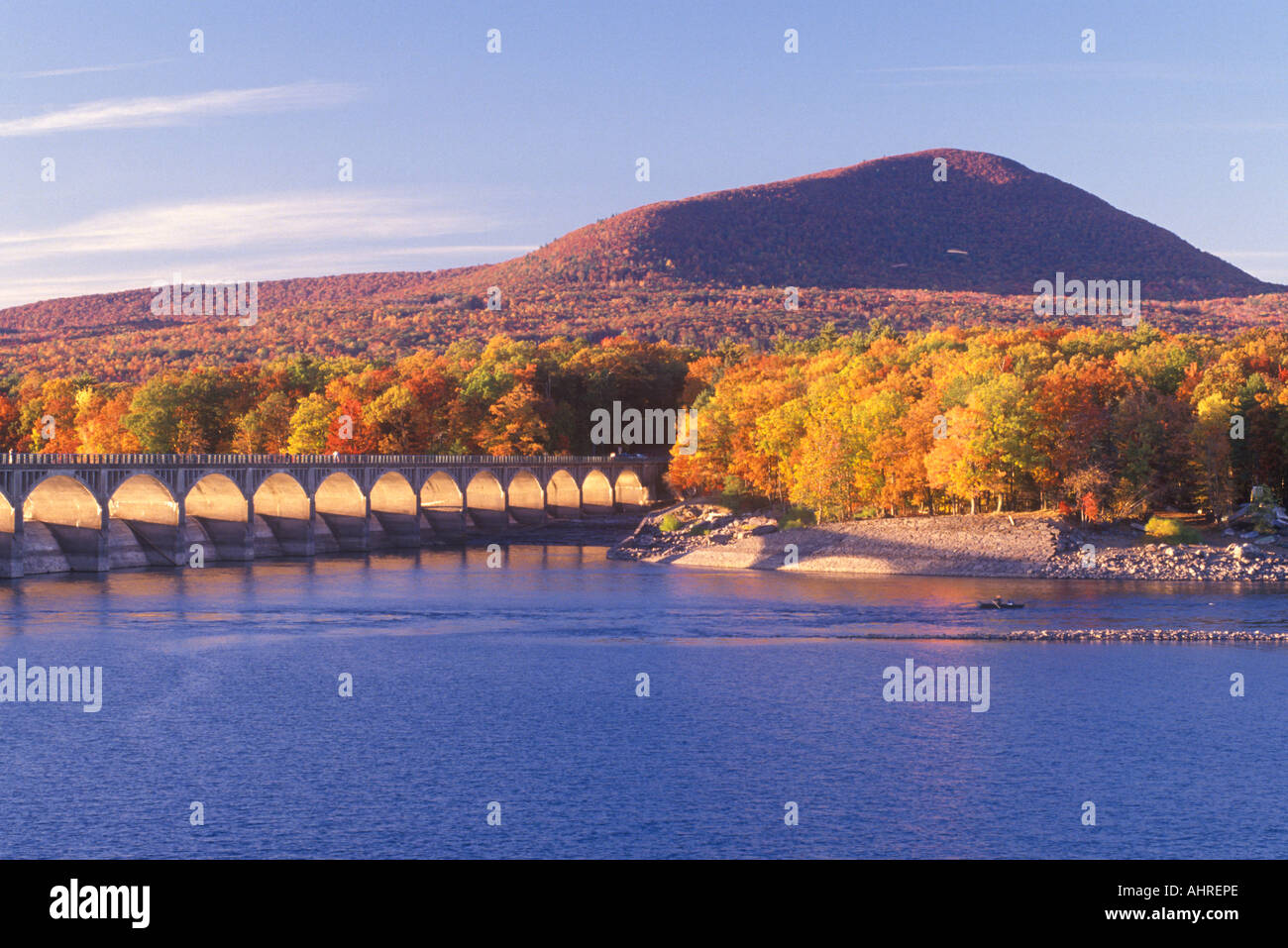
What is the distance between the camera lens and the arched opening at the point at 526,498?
128625 millimetres

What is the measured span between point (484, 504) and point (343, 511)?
66.7ft

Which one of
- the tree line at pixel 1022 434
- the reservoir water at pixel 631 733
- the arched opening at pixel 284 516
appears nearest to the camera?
the reservoir water at pixel 631 733

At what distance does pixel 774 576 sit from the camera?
273 ft

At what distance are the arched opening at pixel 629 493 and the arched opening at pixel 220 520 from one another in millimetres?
56279

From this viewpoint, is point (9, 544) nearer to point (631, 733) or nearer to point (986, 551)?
point (631, 733)

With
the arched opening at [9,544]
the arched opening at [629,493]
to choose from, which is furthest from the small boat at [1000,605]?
the arched opening at [629,493]

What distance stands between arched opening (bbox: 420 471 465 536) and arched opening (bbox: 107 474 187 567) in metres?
33.4

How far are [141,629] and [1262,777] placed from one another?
142 feet

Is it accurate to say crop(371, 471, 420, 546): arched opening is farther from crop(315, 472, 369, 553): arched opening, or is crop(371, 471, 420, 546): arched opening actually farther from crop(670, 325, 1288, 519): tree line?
crop(670, 325, 1288, 519): tree line

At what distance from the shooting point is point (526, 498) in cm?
12975

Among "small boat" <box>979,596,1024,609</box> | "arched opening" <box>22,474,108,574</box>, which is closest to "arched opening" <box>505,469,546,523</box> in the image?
"arched opening" <box>22,474,108,574</box>

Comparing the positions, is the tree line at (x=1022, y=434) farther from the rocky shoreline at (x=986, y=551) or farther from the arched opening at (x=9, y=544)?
the arched opening at (x=9, y=544)

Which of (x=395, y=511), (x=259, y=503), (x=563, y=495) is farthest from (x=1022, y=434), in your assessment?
(x=563, y=495)
